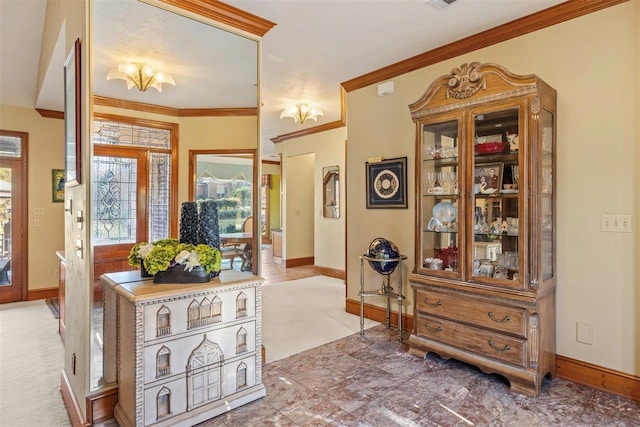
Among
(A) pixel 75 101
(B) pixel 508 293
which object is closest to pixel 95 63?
(A) pixel 75 101

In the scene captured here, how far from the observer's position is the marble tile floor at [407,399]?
210 centimetres

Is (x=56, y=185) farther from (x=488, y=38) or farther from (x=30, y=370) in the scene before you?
(x=488, y=38)

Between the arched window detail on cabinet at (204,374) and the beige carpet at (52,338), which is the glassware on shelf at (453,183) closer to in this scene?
the beige carpet at (52,338)

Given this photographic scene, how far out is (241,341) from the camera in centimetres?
226

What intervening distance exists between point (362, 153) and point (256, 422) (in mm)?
2985

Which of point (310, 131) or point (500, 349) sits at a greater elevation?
point (310, 131)

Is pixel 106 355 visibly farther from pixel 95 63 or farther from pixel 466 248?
pixel 466 248

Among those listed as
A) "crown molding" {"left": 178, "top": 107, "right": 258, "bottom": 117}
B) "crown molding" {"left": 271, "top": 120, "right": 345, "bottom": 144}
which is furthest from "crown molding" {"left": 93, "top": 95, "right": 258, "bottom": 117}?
"crown molding" {"left": 271, "top": 120, "right": 345, "bottom": 144}

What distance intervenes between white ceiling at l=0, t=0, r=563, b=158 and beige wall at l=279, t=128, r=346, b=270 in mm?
2679

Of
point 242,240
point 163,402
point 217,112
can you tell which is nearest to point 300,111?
point 217,112

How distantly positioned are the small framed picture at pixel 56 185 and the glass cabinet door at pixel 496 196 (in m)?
5.61

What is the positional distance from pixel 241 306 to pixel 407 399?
1263 millimetres

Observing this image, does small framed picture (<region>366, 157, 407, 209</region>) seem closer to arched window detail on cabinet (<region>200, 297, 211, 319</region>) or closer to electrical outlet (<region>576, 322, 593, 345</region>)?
electrical outlet (<region>576, 322, 593, 345</region>)

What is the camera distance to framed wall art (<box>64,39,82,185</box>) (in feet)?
6.83
